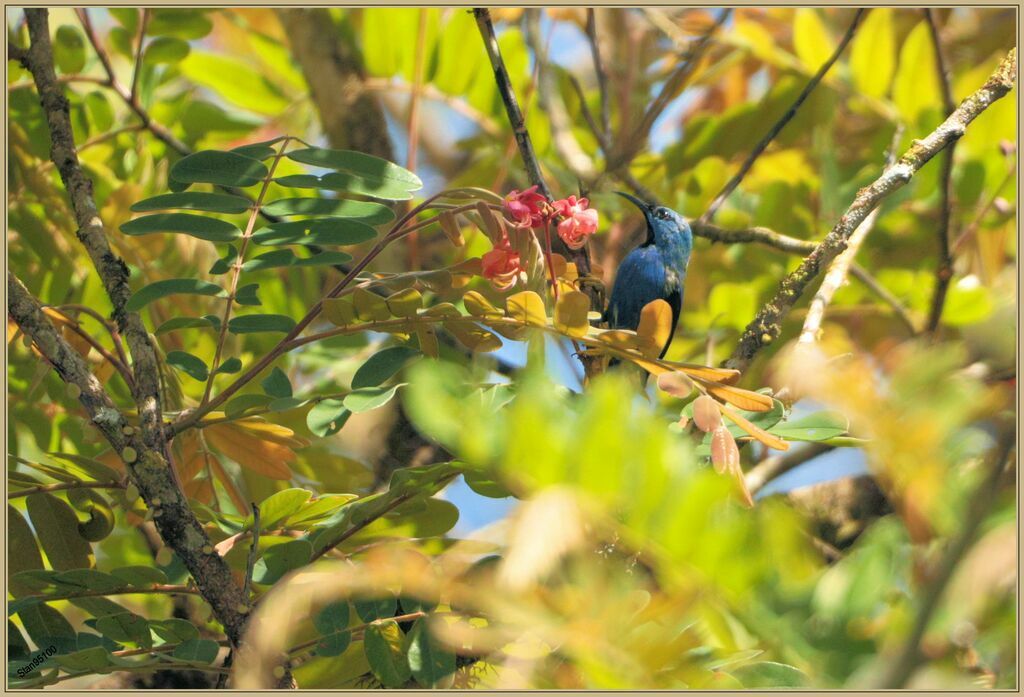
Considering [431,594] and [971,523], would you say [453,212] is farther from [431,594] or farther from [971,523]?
[971,523]

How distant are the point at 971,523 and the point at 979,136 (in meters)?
3.29

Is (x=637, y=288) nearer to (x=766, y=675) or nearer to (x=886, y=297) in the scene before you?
(x=886, y=297)

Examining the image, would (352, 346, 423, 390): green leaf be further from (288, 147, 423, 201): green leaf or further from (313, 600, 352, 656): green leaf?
(313, 600, 352, 656): green leaf

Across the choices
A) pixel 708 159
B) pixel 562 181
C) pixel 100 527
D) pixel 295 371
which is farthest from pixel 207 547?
pixel 708 159

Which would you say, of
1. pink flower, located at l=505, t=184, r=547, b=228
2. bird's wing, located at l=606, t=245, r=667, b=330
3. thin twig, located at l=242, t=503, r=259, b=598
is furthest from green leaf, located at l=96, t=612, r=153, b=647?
bird's wing, located at l=606, t=245, r=667, b=330

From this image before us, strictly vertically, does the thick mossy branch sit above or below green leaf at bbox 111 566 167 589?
above

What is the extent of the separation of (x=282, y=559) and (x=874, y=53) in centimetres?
303

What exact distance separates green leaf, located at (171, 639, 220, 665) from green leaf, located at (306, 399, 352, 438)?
0.45 m

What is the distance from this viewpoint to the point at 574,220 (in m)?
1.84

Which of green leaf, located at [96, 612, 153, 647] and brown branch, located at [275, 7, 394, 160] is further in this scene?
brown branch, located at [275, 7, 394, 160]

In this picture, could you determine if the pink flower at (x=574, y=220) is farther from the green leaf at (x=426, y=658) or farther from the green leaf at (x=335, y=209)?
the green leaf at (x=426, y=658)

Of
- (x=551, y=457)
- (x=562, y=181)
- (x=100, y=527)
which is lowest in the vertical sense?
(x=100, y=527)

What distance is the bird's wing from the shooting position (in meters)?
3.67

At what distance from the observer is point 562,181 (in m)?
3.47
